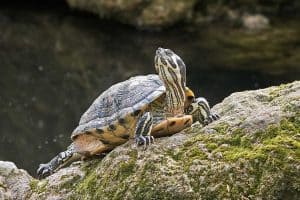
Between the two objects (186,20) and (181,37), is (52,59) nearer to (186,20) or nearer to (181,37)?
(181,37)

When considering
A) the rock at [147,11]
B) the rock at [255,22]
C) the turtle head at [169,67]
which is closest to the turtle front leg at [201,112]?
the turtle head at [169,67]

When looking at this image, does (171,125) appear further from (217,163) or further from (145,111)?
(217,163)

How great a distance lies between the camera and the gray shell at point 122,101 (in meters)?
4.59

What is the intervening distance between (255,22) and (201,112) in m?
17.6

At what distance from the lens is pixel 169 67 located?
14.5ft

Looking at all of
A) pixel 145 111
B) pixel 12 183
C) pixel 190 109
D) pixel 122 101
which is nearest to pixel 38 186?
pixel 12 183

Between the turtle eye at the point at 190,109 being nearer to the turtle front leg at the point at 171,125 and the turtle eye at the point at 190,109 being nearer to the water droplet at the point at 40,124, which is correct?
the turtle front leg at the point at 171,125

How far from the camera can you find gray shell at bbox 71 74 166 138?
181 inches

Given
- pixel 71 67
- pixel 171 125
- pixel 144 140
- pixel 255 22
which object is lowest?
pixel 144 140

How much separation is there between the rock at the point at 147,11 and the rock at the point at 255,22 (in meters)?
1.80

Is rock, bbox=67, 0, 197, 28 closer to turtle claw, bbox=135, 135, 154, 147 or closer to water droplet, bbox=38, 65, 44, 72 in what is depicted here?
water droplet, bbox=38, 65, 44, 72

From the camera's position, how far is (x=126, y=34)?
20.5m

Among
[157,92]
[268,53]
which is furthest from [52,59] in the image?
[157,92]

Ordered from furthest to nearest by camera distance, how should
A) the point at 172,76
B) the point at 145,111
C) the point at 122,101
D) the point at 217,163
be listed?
the point at 122,101 → the point at 145,111 → the point at 172,76 → the point at 217,163
